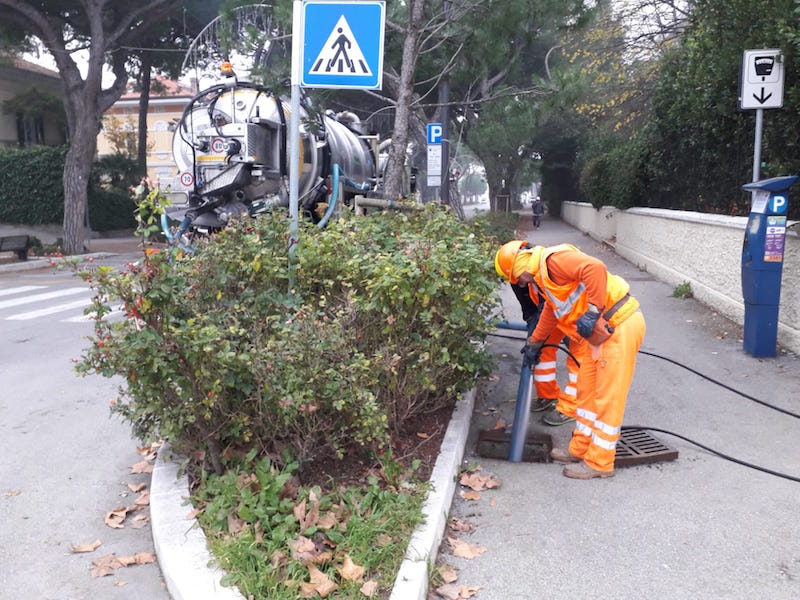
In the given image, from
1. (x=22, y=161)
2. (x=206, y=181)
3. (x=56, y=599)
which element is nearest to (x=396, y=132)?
(x=206, y=181)

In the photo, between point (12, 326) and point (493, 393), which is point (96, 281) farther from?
Result: point (12, 326)

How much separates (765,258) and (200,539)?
17.9 ft

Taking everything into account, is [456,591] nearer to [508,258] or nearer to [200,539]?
[200,539]

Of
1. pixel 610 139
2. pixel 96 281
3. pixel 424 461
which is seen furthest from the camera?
pixel 610 139

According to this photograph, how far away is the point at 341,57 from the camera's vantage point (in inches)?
181

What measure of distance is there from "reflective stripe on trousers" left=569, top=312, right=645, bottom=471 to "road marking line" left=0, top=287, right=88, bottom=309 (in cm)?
1019

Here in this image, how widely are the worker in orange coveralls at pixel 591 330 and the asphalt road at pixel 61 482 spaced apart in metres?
2.54

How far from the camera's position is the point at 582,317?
4.03 meters

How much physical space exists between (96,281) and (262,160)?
6116 millimetres

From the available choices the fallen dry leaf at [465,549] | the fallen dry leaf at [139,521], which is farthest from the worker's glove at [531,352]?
the fallen dry leaf at [139,521]

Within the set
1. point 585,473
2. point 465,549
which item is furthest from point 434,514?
point 585,473

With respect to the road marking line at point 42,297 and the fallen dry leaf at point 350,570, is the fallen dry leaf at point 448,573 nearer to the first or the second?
the fallen dry leaf at point 350,570

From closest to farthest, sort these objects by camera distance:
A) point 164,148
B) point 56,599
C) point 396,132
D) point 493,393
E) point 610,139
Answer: point 56,599
point 493,393
point 396,132
point 610,139
point 164,148

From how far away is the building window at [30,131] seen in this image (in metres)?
31.1
